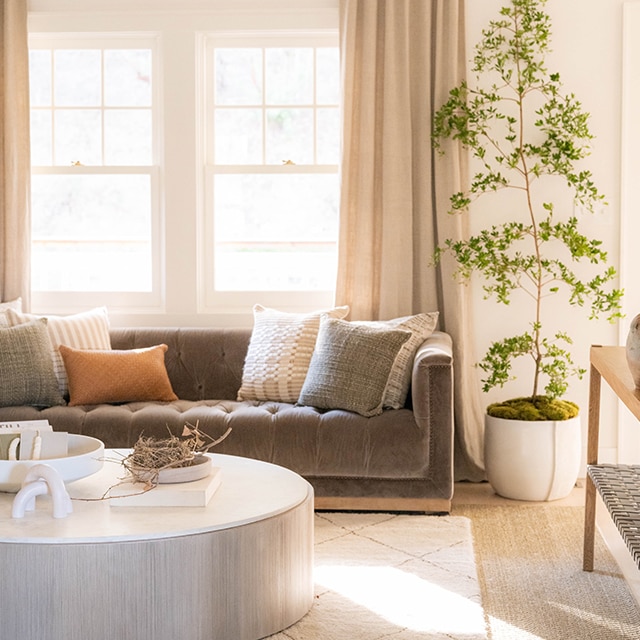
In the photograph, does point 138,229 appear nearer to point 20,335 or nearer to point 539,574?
point 20,335

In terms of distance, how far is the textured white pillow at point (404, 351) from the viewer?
4426 mm

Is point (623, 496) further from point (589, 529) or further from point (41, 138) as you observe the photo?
point (41, 138)

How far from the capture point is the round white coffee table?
2.54 m

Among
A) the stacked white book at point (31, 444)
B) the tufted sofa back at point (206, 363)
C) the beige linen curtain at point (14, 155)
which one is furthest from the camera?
the beige linen curtain at point (14, 155)

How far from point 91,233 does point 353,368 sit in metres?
1.94

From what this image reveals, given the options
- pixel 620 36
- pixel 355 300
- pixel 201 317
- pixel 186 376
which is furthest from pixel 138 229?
pixel 620 36

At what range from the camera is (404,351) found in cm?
456

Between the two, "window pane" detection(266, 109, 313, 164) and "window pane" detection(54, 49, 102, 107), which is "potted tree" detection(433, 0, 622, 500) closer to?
"window pane" detection(266, 109, 313, 164)

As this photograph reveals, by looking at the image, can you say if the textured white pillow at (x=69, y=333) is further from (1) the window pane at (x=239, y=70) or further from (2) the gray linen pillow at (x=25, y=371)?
(1) the window pane at (x=239, y=70)

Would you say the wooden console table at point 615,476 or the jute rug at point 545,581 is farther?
the jute rug at point 545,581

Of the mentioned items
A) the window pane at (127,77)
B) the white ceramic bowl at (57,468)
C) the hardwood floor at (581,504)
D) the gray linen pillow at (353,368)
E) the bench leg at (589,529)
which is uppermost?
the window pane at (127,77)

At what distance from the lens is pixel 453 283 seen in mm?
5035

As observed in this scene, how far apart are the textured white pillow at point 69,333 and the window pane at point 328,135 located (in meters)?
1.53

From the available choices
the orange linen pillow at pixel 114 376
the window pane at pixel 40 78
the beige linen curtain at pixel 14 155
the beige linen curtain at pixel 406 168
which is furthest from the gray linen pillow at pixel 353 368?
the window pane at pixel 40 78
